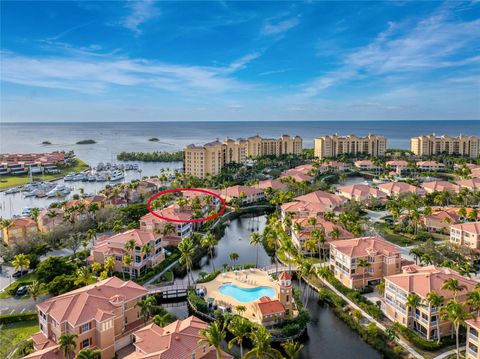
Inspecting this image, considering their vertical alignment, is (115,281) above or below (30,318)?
above

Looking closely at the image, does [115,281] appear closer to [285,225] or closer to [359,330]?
[359,330]

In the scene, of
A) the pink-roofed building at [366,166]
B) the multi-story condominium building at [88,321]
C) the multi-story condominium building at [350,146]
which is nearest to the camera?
the multi-story condominium building at [88,321]

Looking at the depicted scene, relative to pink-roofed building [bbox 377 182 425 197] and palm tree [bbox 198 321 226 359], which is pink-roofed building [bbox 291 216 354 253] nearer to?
palm tree [bbox 198 321 226 359]

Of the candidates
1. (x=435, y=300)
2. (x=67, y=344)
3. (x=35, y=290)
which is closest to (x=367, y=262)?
(x=435, y=300)

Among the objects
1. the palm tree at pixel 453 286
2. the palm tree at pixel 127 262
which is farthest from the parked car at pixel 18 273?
the palm tree at pixel 453 286

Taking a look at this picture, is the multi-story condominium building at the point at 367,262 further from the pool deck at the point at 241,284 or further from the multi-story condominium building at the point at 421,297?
the pool deck at the point at 241,284

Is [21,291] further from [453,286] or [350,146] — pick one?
[350,146]

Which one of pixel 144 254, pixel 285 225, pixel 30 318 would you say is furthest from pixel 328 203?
pixel 30 318
